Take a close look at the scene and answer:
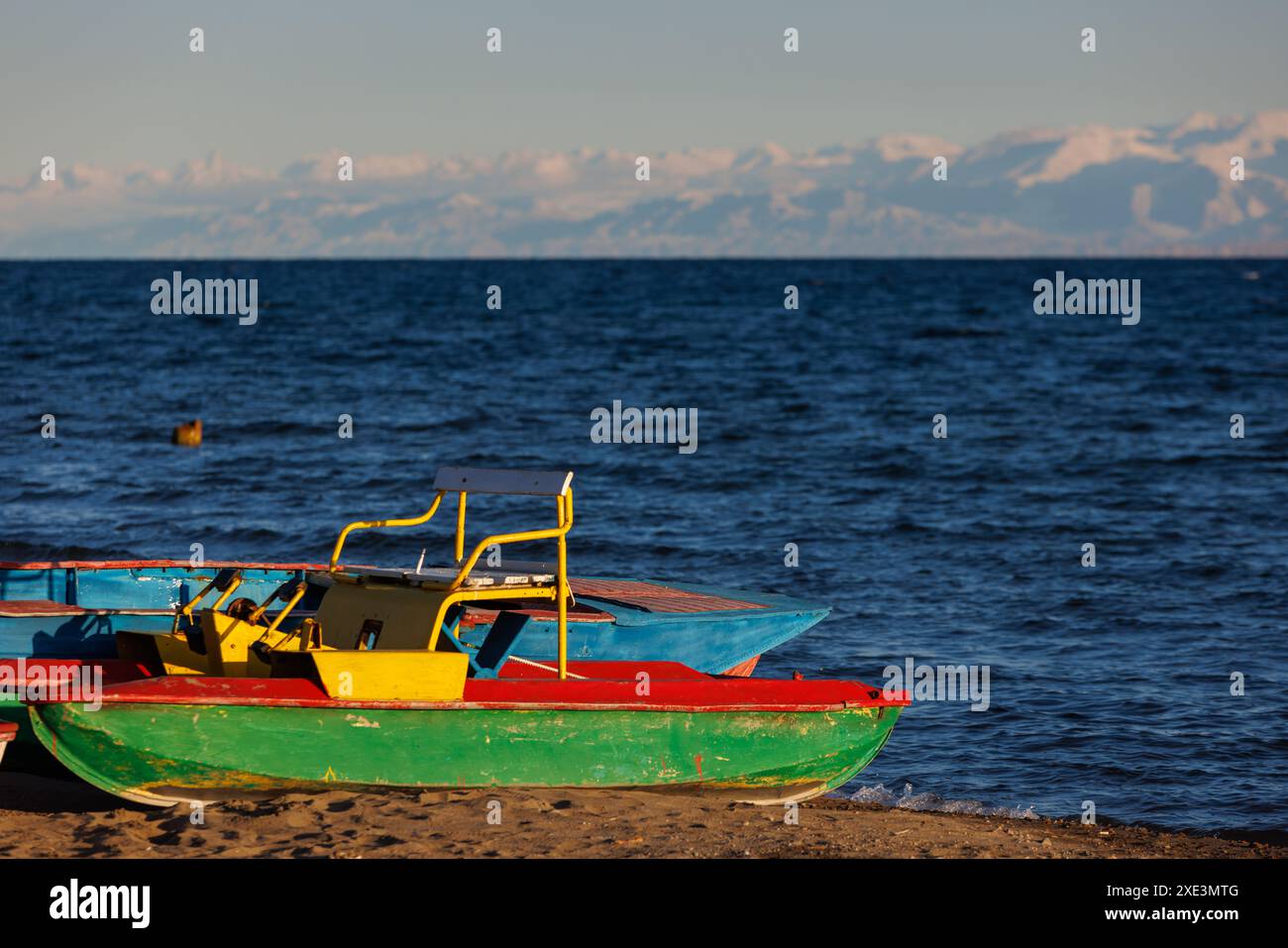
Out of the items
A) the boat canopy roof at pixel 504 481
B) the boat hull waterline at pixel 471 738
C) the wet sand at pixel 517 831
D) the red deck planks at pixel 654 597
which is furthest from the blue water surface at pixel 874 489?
the boat canopy roof at pixel 504 481

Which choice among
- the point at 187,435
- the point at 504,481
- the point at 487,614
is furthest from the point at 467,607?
the point at 187,435

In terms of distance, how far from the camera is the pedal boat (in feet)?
30.8

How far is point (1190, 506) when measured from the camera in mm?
24422

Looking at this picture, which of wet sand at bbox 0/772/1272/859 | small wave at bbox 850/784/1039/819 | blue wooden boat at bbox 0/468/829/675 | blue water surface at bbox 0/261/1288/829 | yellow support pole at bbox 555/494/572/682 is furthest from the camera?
blue water surface at bbox 0/261/1288/829

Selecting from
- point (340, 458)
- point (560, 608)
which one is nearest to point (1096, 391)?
point (340, 458)

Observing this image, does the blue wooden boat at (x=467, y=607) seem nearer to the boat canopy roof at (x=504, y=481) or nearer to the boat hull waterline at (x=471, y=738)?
the boat canopy roof at (x=504, y=481)

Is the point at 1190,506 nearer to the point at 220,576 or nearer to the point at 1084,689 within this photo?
the point at 1084,689

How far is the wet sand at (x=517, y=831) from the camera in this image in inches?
352

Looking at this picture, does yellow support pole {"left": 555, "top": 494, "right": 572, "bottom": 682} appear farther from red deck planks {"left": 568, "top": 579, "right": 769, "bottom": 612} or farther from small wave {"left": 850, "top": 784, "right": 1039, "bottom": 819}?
red deck planks {"left": 568, "top": 579, "right": 769, "bottom": 612}

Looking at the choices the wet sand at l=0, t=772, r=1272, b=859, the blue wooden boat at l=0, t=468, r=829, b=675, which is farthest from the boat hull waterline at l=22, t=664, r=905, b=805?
the blue wooden boat at l=0, t=468, r=829, b=675

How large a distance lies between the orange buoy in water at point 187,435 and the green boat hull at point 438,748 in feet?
70.8

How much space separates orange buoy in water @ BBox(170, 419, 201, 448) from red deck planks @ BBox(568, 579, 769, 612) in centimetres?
1796

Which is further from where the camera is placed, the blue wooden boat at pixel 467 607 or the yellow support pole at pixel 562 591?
the blue wooden boat at pixel 467 607
